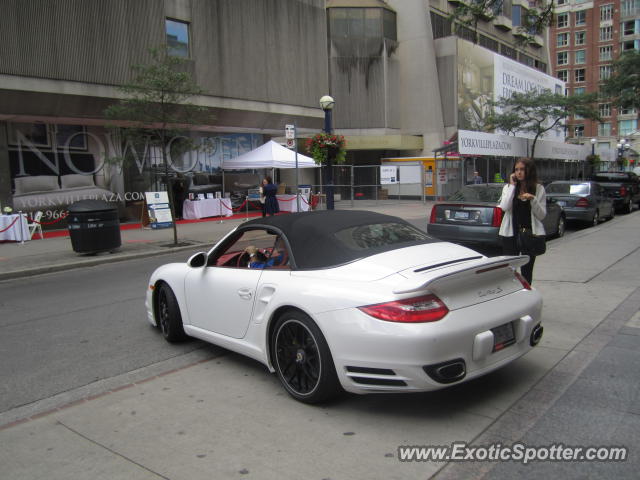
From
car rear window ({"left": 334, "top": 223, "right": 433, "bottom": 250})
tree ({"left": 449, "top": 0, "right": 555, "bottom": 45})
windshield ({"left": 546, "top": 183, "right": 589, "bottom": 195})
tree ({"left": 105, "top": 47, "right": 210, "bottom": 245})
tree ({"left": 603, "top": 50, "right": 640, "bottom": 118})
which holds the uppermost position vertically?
tree ({"left": 603, "top": 50, "right": 640, "bottom": 118})

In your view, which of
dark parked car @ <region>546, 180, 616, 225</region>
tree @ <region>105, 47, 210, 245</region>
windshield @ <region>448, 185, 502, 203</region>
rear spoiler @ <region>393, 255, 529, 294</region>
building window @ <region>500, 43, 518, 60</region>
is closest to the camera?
rear spoiler @ <region>393, 255, 529, 294</region>

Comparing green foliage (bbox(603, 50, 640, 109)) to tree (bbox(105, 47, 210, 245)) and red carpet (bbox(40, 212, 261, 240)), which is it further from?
tree (bbox(105, 47, 210, 245))

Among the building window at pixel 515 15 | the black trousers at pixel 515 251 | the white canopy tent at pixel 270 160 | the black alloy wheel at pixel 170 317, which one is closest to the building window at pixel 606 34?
the building window at pixel 515 15

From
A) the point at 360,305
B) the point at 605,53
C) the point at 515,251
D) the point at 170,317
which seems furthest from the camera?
the point at 605,53

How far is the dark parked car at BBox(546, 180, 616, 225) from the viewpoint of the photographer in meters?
15.7

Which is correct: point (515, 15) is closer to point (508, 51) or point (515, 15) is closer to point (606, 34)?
point (508, 51)

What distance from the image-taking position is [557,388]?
4043 millimetres

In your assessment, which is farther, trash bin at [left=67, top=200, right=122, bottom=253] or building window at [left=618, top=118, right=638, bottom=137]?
building window at [left=618, top=118, right=638, bottom=137]

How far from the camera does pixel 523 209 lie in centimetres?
593

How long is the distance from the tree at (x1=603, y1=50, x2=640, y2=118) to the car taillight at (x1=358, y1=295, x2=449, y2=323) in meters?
22.1

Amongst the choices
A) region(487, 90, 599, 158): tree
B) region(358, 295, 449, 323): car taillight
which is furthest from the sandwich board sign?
region(487, 90, 599, 158): tree

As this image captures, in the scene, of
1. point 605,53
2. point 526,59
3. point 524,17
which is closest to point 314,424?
point 524,17

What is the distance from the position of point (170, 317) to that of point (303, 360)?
6.97ft

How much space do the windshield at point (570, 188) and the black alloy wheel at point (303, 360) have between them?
14.6 meters
